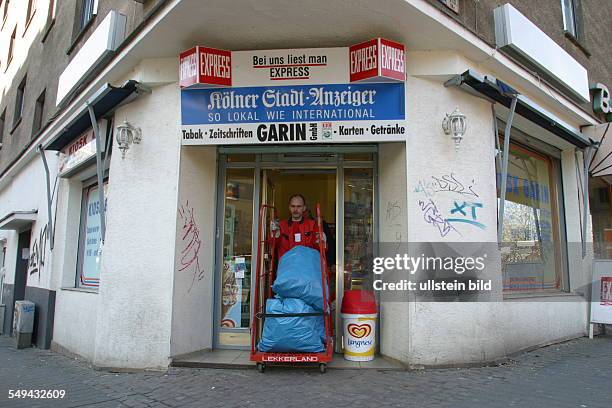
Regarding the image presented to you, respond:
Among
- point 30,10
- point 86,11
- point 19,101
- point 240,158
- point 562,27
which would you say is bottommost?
point 240,158

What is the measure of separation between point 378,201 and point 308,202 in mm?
983

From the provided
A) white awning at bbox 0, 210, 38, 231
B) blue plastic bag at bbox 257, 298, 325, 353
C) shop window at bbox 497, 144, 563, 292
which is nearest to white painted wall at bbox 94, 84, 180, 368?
blue plastic bag at bbox 257, 298, 325, 353

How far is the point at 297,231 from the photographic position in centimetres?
596

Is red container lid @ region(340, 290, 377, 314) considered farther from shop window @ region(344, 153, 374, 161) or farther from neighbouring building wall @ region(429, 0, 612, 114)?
neighbouring building wall @ region(429, 0, 612, 114)

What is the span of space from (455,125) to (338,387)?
3.18 meters

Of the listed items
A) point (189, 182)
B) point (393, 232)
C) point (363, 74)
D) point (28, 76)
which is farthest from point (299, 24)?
point (28, 76)

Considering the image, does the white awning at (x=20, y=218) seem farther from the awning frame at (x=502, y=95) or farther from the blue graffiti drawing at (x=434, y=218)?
the awning frame at (x=502, y=95)

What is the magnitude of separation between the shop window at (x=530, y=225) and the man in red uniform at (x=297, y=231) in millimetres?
2992

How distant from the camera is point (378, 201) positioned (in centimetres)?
627

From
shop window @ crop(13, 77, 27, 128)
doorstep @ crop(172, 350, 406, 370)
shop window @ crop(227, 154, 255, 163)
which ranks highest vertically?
shop window @ crop(13, 77, 27, 128)

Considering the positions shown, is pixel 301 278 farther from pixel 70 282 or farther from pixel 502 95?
pixel 70 282

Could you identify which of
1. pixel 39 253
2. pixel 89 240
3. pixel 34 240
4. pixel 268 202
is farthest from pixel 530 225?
pixel 34 240

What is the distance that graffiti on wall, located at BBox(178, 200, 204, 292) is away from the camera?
18.8ft

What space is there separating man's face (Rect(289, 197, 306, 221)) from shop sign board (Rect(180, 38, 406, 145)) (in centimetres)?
83
